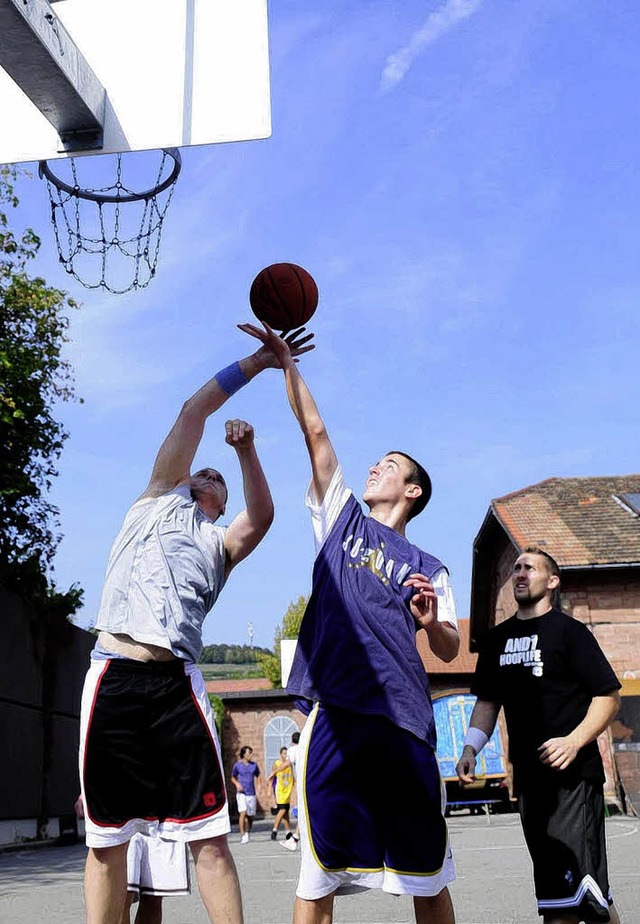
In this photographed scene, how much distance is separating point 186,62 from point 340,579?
319cm

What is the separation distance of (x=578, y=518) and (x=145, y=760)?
64.4ft

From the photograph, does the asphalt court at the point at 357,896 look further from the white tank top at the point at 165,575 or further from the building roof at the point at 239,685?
the building roof at the point at 239,685

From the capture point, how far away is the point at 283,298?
4.74 metres

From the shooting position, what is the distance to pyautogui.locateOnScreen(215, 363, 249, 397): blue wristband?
446 cm

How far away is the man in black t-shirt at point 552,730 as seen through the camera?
14.1 feet

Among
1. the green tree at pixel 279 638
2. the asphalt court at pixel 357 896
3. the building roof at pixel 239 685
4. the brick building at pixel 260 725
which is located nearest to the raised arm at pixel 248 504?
the asphalt court at pixel 357 896

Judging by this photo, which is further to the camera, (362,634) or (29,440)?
(29,440)

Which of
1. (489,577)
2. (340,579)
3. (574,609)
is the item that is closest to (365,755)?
(340,579)

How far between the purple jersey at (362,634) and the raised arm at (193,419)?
2.88ft

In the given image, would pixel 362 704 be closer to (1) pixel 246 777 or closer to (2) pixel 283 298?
(2) pixel 283 298

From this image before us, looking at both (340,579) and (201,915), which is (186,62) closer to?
(340,579)

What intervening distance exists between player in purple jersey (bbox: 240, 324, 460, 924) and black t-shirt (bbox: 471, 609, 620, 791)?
0.94 m

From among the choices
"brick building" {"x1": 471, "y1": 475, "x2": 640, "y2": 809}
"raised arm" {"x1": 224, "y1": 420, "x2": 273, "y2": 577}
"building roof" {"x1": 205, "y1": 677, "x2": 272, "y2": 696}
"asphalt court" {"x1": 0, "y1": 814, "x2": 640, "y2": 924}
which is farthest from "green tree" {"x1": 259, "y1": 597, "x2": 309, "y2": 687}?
"raised arm" {"x1": 224, "y1": 420, "x2": 273, "y2": 577}

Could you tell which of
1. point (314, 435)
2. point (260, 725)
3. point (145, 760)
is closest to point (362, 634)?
point (314, 435)
